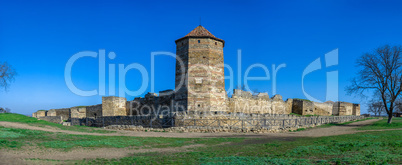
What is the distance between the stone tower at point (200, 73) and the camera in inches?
875

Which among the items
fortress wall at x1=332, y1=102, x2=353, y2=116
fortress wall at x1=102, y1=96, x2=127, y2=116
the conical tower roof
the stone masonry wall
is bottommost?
fortress wall at x1=332, y1=102, x2=353, y2=116

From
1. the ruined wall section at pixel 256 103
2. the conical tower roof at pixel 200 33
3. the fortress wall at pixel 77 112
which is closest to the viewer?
the conical tower roof at pixel 200 33

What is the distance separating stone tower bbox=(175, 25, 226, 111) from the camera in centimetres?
2223

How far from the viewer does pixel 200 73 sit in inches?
877

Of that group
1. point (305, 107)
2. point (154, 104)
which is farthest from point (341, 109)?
point (154, 104)

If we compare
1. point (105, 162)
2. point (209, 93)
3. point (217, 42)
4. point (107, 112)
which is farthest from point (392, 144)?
point (107, 112)

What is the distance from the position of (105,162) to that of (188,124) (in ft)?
39.2

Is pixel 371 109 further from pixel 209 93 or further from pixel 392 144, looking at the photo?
pixel 392 144

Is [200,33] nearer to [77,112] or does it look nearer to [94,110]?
[94,110]

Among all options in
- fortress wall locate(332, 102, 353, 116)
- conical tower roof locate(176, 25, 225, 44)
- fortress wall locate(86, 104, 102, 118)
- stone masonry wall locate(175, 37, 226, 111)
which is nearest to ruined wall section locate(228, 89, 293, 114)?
stone masonry wall locate(175, 37, 226, 111)

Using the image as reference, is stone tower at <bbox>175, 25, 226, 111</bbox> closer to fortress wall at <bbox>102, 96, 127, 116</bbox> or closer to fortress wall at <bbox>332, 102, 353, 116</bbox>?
fortress wall at <bbox>102, 96, 127, 116</bbox>

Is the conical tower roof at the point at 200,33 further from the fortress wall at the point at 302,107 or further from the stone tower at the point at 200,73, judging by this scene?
the fortress wall at the point at 302,107

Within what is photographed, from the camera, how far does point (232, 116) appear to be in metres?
19.3

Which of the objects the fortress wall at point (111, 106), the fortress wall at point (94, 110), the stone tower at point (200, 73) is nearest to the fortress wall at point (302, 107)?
the stone tower at point (200, 73)
